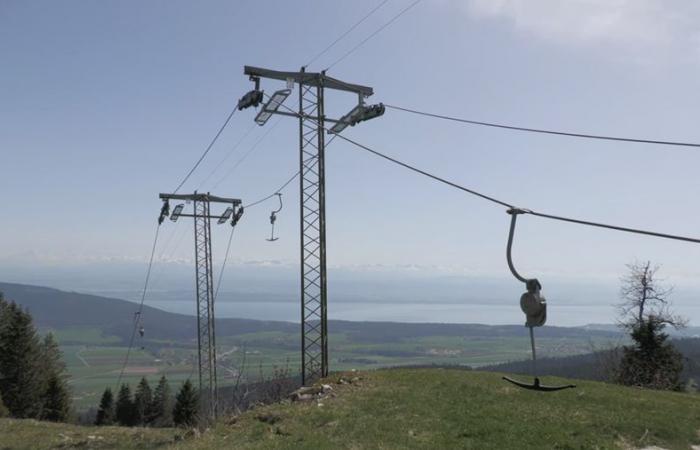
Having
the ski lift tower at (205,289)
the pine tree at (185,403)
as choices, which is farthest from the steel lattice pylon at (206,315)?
the pine tree at (185,403)

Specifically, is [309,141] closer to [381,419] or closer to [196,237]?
[381,419]

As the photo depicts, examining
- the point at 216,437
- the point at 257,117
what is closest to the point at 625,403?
the point at 216,437

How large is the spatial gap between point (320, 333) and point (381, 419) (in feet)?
13.4

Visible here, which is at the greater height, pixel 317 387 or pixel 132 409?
pixel 317 387

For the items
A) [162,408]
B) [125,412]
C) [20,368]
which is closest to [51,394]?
[20,368]

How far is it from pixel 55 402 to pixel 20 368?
5283 millimetres

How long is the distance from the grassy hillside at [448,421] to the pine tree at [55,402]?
40133 mm

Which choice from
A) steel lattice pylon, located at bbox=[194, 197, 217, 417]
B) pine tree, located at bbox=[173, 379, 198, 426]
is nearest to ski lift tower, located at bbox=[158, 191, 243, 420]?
steel lattice pylon, located at bbox=[194, 197, 217, 417]

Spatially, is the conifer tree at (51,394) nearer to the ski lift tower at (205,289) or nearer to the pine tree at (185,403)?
the pine tree at (185,403)

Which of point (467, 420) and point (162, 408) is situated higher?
point (467, 420)

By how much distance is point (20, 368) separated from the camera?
56.4 meters

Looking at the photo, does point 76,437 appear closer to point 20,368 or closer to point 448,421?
point 448,421

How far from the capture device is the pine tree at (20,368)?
5572 centimetres

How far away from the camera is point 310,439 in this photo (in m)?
14.1
